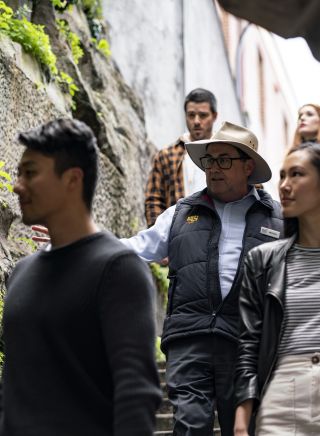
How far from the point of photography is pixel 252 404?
189 inches

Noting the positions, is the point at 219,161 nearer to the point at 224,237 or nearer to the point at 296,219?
the point at 224,237

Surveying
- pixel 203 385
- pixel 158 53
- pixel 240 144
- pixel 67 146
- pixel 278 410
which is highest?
pixel 158 53

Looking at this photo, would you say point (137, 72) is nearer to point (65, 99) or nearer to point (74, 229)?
point (65, 99)

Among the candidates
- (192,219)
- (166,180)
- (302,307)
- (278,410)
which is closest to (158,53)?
(166,180)

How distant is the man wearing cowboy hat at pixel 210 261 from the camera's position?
19.3 feet

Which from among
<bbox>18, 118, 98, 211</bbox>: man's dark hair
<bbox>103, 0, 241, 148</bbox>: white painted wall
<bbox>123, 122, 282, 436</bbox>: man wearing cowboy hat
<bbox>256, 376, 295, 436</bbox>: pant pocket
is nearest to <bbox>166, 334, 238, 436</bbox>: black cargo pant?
<bbox>123, 122, 282, 436</bbox>: man wearing cowboy hat

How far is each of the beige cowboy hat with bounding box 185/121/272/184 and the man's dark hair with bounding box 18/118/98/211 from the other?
259 cm

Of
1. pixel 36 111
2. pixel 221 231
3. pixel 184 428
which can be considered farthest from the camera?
pixel 36 111

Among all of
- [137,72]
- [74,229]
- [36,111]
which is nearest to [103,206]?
[36,111]

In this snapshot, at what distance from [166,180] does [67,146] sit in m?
5.50

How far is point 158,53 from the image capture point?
55.8 ft

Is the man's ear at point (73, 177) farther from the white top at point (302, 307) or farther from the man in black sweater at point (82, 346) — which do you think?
the white top at point (302, 307)

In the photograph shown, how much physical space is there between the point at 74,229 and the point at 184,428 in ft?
7.68

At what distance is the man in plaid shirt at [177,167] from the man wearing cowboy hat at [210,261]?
2.55 metres
